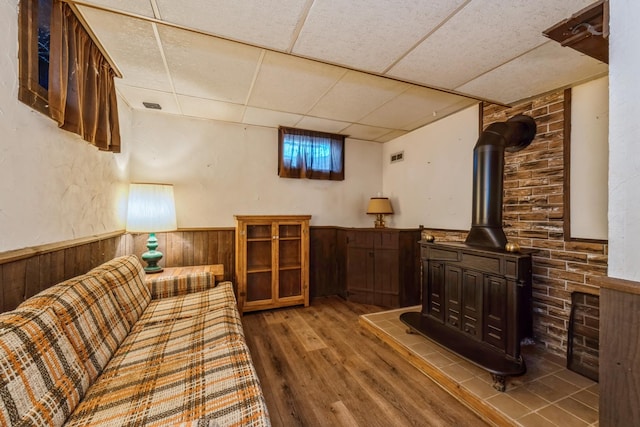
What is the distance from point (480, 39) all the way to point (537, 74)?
0.73 meters

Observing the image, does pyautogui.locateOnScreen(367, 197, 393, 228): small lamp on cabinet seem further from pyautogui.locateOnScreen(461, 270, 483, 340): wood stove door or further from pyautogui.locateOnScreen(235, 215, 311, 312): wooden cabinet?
pyautogui.locateOnScreen(461, 270, 483, 340): wood stove door

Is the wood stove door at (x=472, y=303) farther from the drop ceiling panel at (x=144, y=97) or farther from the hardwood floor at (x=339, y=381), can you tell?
the drop ceiling panel at (x=144, y=97)

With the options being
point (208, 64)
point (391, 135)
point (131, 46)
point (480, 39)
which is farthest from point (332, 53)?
point (391, 135)

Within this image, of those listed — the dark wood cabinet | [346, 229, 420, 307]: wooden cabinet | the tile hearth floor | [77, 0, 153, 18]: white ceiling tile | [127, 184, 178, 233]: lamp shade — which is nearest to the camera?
[77, 0, 153, 18]: white ceiling tile

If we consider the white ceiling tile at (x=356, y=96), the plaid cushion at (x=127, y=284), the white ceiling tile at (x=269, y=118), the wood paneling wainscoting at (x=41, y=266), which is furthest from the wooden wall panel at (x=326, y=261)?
the wood paneling wainscoting at (x=41, y=266)

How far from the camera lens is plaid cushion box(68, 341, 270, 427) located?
946mm

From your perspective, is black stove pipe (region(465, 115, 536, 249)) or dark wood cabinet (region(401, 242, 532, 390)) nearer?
dark wood cabinet (region(401, 242, 532, 390))

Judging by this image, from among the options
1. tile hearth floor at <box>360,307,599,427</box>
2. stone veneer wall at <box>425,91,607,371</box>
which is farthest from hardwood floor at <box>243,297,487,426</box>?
stone veneer wall at <box>425,91,607,371</box>

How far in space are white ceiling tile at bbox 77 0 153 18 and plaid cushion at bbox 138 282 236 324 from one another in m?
1.86

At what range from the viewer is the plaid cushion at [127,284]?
1675 millimetres

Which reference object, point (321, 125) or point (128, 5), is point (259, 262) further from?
point (128, 5)

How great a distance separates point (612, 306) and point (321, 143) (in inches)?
128

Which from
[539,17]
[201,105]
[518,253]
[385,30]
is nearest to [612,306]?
[518,253]

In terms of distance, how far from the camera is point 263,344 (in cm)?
239
